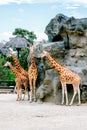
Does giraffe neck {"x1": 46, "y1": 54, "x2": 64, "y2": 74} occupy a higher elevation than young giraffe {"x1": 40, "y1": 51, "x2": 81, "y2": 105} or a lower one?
higher

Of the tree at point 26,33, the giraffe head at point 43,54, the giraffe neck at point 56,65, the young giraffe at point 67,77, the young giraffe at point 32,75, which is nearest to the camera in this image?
the young giraffe at point 67,77

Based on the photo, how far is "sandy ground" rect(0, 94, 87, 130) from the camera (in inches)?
421

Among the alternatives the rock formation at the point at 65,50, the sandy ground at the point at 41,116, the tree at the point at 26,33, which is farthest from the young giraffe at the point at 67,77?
the tree at the point at 26,33

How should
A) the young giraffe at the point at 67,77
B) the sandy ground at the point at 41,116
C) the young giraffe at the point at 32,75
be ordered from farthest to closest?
the young giraffe at the point at 32,75 → the young giraffe at the point at 67,77 → the sandy ground at the point at 41,116

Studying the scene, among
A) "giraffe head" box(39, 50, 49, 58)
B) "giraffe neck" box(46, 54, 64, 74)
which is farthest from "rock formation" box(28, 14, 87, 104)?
"giraffe head" box(39, 50, 49, 58)

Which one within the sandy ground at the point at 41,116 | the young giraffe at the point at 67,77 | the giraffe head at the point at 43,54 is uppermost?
the giraffe head at the point at 43,54

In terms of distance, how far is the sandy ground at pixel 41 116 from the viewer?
1069 cm

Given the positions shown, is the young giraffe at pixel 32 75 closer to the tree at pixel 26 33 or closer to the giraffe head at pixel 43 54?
the giraffe head at pixel 43 54

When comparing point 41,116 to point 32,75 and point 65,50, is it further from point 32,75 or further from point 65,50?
point 65,50

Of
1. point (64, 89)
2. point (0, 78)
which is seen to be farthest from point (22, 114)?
point (0, 78)

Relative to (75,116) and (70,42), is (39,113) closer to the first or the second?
(75,116)

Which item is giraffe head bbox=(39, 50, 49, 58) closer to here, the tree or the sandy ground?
the sandy ground

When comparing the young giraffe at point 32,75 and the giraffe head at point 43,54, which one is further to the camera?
the young giraffe at point 32,75

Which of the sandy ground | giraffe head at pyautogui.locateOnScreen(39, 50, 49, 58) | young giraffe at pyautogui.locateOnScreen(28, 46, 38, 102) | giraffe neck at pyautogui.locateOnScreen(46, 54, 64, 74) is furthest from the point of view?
young giraffe at pyautogui.locateOnScreen(28, 46, 38, 102)
